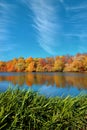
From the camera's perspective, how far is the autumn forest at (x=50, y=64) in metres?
96.8

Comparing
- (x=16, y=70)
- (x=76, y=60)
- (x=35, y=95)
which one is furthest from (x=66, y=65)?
(x=35, y=95)

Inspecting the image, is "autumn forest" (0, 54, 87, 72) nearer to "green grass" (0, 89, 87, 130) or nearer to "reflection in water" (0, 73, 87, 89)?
"reflection in water" (0, 73, 87, 89)

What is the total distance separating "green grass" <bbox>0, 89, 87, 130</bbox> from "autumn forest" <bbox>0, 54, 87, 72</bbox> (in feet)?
285

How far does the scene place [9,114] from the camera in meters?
6.31

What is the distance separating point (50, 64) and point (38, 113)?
341 feet

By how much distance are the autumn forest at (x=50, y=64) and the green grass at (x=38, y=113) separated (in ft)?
285

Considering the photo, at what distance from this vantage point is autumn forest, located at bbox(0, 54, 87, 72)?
96787mm

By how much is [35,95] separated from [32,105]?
3.28ft

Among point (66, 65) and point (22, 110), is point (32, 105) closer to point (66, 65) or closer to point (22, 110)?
point (22, 110)

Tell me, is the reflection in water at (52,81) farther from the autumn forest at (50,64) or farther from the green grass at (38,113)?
the autumn forest at (50,64)

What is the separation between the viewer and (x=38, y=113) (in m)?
6.88

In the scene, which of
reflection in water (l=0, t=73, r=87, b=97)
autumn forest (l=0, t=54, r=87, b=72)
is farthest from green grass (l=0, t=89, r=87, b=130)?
autumn forest (l=0, t=54, r=87, b=72)

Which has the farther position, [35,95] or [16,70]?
[16,70]

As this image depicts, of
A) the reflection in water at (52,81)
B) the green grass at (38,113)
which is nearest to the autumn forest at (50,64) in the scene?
the reflection in water at (52,81)
